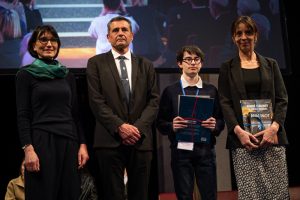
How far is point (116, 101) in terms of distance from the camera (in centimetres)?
264

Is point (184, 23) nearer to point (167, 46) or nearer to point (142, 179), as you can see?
point (167, 46)

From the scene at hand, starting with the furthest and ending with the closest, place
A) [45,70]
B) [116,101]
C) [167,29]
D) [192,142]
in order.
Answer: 1. [167,29]
2. [192,142]
3. [116,101]
4. [45,70]

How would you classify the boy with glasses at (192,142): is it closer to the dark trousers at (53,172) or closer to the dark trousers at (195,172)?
the dark trousers at (195,172)

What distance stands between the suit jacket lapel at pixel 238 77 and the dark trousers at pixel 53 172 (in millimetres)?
1131

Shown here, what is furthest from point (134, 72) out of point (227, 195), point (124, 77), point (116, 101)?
point (227, 195)

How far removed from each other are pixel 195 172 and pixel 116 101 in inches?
30.5

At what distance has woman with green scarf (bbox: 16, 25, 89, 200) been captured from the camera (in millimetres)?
2404

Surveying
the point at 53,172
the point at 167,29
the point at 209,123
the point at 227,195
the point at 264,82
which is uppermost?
the point at 167,29

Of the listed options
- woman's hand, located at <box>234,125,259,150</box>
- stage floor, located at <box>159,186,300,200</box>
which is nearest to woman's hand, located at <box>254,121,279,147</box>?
woman's hand, located at <box>234,125,259,150</box>

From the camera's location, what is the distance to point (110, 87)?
2.67 meters

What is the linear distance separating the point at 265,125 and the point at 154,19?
172 centimetres

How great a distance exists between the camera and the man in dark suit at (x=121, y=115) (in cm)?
256

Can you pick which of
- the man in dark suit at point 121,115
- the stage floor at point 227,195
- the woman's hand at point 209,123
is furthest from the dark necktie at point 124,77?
the stage floor at point 227,195

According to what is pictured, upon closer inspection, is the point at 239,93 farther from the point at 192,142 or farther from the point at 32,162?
the point at 32,162
